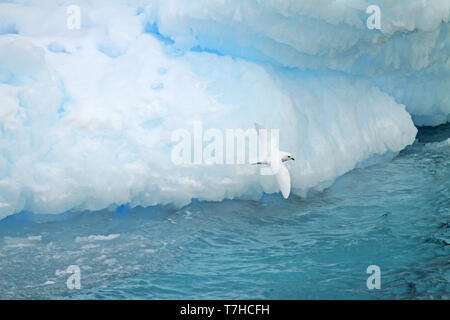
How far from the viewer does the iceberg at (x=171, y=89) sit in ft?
19.4

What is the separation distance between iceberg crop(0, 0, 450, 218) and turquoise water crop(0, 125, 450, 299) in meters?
0.26

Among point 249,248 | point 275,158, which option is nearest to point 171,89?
point 275,158

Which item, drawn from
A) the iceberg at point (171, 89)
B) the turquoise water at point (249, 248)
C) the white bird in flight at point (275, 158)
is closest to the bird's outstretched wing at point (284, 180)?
the white bird in flight at point (275, 158)

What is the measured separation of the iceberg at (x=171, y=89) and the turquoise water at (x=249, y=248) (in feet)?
0.86

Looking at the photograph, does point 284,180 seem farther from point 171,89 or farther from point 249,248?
point 171,89

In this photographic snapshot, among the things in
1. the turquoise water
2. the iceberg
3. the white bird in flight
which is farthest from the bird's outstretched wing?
the iceberg

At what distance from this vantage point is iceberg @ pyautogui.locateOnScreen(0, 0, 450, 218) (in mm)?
5914

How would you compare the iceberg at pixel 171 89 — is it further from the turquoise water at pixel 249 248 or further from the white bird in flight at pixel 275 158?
the white bird in flight at pixel 275 158

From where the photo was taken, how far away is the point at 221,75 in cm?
674

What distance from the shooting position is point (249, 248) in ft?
17.8

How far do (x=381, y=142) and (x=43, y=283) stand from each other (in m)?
4.66

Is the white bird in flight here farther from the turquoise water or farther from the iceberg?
the iceberg
